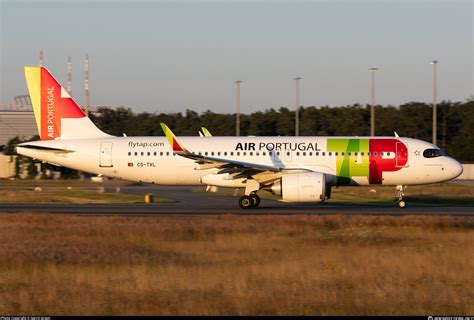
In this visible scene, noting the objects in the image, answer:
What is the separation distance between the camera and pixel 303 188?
29.7 metres

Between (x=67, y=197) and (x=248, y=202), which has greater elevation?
(x=248, y=202)

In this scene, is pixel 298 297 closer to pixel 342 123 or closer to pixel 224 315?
pixel 224 315

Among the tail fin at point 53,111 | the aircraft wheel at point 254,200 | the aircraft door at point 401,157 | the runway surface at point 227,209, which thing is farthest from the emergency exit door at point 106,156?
the aircraft door at point 401,157

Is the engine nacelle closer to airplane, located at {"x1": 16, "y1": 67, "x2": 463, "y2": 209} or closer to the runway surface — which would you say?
airplane, located at {"x1": 16, "y1": 67, "x2": 463, "y2": 209}

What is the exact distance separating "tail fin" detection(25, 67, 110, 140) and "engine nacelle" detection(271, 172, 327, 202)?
10016mm

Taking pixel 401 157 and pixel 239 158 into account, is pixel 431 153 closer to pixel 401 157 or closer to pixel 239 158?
pixel 401 157

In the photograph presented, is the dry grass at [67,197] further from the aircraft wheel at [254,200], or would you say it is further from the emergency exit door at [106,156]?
the aircraft wheel at [254,200]

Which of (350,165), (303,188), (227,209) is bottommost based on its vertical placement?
(227,209)

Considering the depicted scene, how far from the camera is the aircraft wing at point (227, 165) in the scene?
3027 centimetres

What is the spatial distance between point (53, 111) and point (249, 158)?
9.73m

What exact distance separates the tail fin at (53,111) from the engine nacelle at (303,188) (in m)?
10.0

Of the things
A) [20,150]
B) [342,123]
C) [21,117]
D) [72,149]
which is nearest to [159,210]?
[72,149]

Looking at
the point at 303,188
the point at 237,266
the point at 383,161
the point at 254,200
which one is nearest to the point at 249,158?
the point at 254,200

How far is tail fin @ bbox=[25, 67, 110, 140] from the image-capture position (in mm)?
34125
